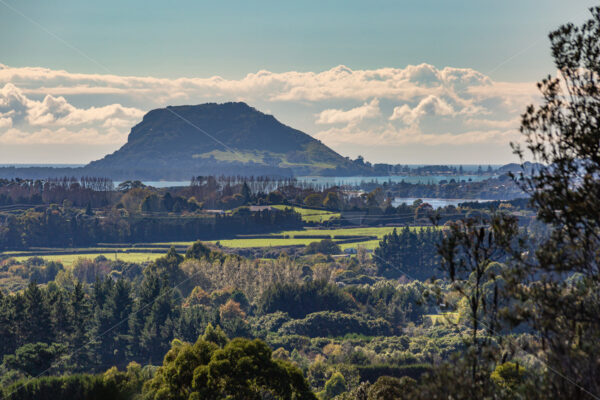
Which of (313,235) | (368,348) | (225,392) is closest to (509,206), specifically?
(313,235)

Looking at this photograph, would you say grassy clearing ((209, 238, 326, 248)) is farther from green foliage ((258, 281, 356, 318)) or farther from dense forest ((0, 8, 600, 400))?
green foliage ((258, 281, 356, 318))

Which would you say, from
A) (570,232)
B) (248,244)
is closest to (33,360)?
(570,232)

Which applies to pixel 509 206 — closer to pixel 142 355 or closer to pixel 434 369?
pixel 142 355

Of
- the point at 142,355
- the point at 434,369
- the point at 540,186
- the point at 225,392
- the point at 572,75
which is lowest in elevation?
the point at 142,355

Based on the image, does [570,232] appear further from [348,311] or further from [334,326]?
[348,311]

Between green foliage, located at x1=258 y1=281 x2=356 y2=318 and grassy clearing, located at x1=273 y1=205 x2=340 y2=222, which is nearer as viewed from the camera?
green foliage, located at x1=258 y1=281 x2=356 y2=318

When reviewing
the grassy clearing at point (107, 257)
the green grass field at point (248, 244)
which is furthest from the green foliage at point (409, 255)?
the grassy clearing at point (107, 257)

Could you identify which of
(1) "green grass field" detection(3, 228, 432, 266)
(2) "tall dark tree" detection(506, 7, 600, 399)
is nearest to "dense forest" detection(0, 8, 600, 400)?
(2) "tall dark tree" detection(506, 7, 600, 399)

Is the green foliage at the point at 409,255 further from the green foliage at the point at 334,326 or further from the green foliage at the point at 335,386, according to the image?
the green foliage at the point at 335,386

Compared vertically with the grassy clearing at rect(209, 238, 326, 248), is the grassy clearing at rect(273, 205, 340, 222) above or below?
above
